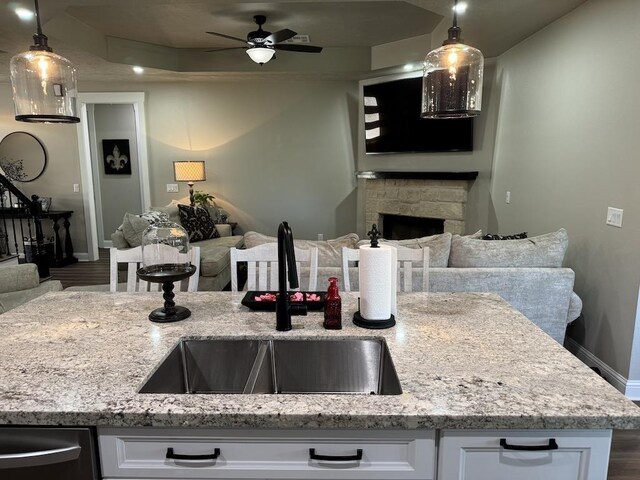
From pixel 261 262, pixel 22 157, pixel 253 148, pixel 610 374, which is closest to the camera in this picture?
pixel 261 262

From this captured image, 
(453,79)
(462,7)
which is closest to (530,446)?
(453,79)

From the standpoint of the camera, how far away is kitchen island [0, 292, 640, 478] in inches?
41.4

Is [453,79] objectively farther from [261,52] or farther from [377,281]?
[261,52]

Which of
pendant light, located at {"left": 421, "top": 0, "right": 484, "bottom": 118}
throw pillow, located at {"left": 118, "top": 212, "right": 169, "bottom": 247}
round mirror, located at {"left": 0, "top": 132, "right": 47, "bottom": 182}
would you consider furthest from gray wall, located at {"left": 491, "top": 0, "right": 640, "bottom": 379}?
round mirror, located at {"left": 0, "top": 132, "right": 47, "bottom": 182}

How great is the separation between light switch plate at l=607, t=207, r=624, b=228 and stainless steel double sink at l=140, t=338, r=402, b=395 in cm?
218

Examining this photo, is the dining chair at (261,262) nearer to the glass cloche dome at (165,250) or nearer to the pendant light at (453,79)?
the glass cloche dome at (165,250)

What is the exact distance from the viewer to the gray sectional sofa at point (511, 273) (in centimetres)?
278

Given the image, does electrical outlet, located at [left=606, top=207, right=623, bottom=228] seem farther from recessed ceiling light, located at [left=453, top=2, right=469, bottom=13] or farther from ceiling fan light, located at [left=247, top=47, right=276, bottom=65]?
ceiling fan light, located at [left=247, top=47, right=276, bottom=65]

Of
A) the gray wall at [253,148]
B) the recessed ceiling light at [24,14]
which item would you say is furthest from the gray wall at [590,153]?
the recessed ceiling light at [24,14]

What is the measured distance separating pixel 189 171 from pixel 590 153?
487 cm

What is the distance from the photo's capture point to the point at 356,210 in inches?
264

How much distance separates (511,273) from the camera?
2.78 meters

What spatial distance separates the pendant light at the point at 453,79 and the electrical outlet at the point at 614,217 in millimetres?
1458

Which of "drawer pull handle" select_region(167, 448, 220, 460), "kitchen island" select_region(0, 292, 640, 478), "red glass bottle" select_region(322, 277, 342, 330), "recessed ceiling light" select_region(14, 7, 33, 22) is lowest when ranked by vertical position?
"drawer pull handle" select_region(167, 448, 220, 460)
